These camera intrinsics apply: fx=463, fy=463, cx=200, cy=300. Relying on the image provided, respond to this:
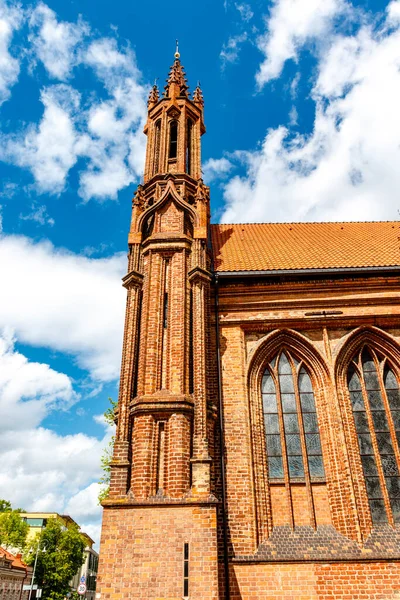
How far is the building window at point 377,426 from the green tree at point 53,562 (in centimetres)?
5030

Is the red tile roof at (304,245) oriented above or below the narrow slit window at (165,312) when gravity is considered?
above

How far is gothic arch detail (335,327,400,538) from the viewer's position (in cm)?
1101

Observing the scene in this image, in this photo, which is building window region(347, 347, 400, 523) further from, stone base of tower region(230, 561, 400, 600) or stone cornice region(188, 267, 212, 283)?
stone cornice region(188, 267, 212, 283)

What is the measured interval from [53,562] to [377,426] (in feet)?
171

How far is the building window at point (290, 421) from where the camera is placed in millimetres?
11430

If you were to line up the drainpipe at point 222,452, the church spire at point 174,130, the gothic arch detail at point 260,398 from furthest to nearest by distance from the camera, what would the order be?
1. the church spire at point 174,130
2. the gothic arch detail at point 260,398
3. the drainpipe at point 222,452

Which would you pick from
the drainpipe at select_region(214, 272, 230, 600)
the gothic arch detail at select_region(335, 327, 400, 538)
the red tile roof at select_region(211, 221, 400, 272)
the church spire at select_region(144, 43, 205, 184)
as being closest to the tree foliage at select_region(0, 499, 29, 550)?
the red tile roof at select_region(211, 221, 400, 272)

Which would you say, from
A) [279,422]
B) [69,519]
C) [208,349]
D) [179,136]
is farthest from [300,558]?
[69,519]

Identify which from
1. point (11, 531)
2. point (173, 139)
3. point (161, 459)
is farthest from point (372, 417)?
point (11, 531)

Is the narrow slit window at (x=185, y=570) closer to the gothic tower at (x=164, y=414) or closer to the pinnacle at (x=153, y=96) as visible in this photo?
the gothic tower at (x=164, y=414)

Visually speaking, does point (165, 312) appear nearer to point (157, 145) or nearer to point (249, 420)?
point (249, 420)

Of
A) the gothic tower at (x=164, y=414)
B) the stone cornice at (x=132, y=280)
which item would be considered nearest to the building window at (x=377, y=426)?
the gothic tower at (x=164, y=414)

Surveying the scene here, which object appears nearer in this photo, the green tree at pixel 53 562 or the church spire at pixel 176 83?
the church spire at pixel 176 83

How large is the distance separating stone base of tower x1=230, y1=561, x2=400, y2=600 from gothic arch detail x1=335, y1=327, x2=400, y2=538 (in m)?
0.86
